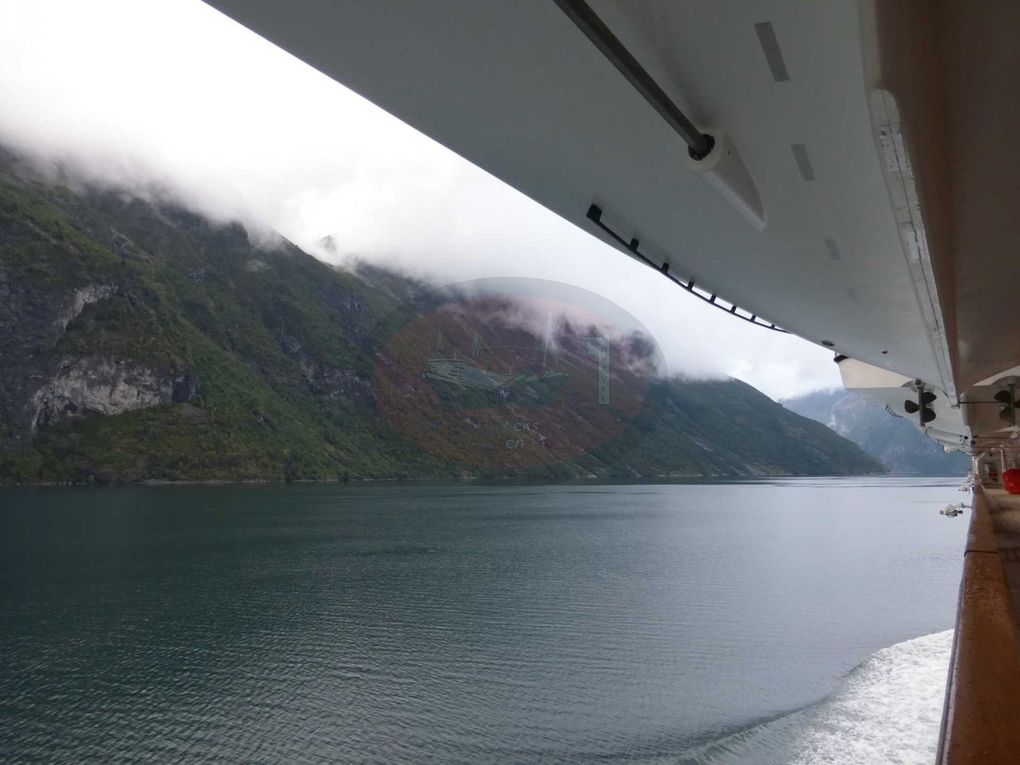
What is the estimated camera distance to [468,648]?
25266 mm

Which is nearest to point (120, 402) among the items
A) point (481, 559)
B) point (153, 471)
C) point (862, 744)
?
point (153, 471)

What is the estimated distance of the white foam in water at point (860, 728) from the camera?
50.9 feet

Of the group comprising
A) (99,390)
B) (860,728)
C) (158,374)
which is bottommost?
(860,728)

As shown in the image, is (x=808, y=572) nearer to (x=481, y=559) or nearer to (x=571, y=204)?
(x=481, y=559)

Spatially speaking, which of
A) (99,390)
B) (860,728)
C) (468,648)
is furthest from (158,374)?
(860,728)

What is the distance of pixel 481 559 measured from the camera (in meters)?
44.6

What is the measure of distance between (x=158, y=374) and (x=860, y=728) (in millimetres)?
147054

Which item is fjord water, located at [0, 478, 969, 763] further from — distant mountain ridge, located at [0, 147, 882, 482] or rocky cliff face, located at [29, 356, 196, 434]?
rocky cliff face, located at [29, 356, 196, 434]

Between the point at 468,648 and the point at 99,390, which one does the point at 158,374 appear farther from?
the point at 468,648

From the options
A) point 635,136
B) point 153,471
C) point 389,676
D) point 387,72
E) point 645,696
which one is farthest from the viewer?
point 153,471

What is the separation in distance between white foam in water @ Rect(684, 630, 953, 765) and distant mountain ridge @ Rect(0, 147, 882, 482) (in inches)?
4906

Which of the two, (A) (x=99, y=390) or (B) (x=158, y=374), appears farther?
(B) (x=158, y=374)

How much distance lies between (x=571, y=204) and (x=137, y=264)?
605 ft

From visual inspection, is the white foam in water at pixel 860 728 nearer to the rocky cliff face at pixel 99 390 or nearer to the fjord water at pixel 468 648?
the fjord water at pixel 468 648
